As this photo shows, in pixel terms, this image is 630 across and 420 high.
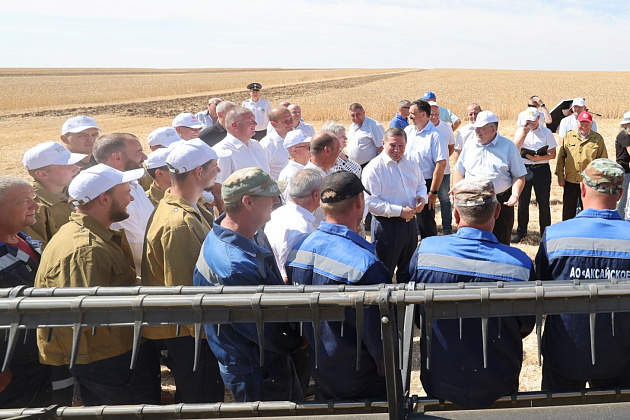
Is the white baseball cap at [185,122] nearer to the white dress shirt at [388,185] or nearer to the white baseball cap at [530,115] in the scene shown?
the white dress shirt at [388,185]

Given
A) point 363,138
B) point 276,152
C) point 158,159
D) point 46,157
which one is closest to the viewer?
point 46,157

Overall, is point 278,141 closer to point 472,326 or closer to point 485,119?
point 485,119

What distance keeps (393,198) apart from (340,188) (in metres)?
2.76

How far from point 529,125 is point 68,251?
267 inches

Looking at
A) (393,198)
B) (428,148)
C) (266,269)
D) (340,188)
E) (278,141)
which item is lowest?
Answer: (393,198)

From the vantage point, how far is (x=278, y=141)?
733cm

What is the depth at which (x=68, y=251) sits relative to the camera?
304 cm

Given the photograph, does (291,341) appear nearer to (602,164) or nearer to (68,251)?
(68,251)

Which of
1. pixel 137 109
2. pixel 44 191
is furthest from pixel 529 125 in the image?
pixel 137 109

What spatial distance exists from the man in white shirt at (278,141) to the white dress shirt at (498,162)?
2.35m

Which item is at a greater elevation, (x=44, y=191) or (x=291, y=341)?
(x=44, y=191)

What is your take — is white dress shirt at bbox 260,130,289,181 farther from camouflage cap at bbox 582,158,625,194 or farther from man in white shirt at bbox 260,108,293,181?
camouflage cap at bbox 582,158,625,194

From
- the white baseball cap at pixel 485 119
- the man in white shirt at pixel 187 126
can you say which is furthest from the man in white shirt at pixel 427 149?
the man in white shirt at pixel 187 126

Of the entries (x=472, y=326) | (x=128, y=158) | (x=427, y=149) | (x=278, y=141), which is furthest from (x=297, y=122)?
(x=472, y=326)
